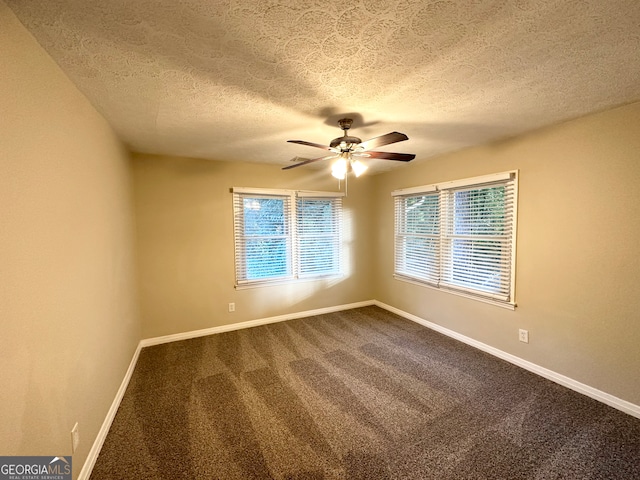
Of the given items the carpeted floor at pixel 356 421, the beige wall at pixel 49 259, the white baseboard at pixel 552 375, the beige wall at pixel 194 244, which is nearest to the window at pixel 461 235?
the white baseboard at pixel 552 375

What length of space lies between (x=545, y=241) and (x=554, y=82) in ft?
4.85

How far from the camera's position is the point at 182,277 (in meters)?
3.46

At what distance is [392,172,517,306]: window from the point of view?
2857mm

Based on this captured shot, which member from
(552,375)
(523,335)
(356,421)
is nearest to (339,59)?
(356,421)

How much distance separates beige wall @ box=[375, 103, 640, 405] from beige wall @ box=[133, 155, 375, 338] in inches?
106

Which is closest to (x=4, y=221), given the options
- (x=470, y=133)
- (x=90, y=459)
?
(x=90, y=459)

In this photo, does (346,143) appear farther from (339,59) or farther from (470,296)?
(470,296)

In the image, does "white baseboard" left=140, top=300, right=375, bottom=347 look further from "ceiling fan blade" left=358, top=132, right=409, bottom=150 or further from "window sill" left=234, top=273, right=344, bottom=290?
"ceiling fan blade" left=358, top=132, right=409, bottom=150

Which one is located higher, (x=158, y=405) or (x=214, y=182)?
(x=214, y=182)

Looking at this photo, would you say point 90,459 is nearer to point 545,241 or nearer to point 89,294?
point 89,294

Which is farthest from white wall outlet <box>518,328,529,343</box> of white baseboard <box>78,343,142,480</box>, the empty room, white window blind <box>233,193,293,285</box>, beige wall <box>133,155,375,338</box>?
white baseboard <box>78,343,142,480</box>

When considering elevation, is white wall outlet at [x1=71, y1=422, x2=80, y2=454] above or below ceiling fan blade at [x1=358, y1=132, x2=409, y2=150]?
below

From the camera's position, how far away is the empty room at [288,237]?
1.17m

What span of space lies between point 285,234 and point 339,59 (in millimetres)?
2829
